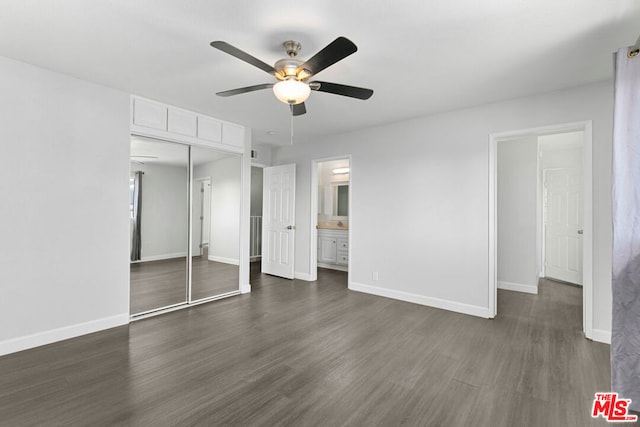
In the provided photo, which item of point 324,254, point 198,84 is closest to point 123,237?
point 198,84

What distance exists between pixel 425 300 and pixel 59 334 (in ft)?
13.9

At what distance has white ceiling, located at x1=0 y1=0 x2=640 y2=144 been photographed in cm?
195

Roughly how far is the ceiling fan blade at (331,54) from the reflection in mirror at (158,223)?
2469mm

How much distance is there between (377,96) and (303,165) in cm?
245

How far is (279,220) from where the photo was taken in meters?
5.76

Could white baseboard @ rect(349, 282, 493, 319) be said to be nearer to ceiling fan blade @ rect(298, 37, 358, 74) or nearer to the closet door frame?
the closet door frame

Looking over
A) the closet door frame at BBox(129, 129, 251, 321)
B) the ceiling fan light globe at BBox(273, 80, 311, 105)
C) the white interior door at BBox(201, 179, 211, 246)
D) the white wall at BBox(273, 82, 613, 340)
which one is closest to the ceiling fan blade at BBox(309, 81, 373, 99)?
the ceiling fan light globe at BBox(273, 80, 311, 105)

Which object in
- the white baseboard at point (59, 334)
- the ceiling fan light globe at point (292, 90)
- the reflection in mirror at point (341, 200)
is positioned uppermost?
the ceiling fan light globe at point (292, 90)

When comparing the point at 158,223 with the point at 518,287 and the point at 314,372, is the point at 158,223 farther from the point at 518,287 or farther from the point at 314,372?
the point at 518,287

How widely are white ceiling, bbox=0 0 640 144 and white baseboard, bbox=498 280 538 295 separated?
309 cm

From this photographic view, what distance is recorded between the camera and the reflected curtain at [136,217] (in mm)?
3512

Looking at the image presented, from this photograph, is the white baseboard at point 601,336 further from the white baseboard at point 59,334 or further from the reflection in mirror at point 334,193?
the white baseboard at point 59,334

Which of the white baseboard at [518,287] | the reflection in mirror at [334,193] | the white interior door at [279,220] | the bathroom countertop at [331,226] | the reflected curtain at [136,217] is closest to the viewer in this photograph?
the reflected curtain at [136,217]
